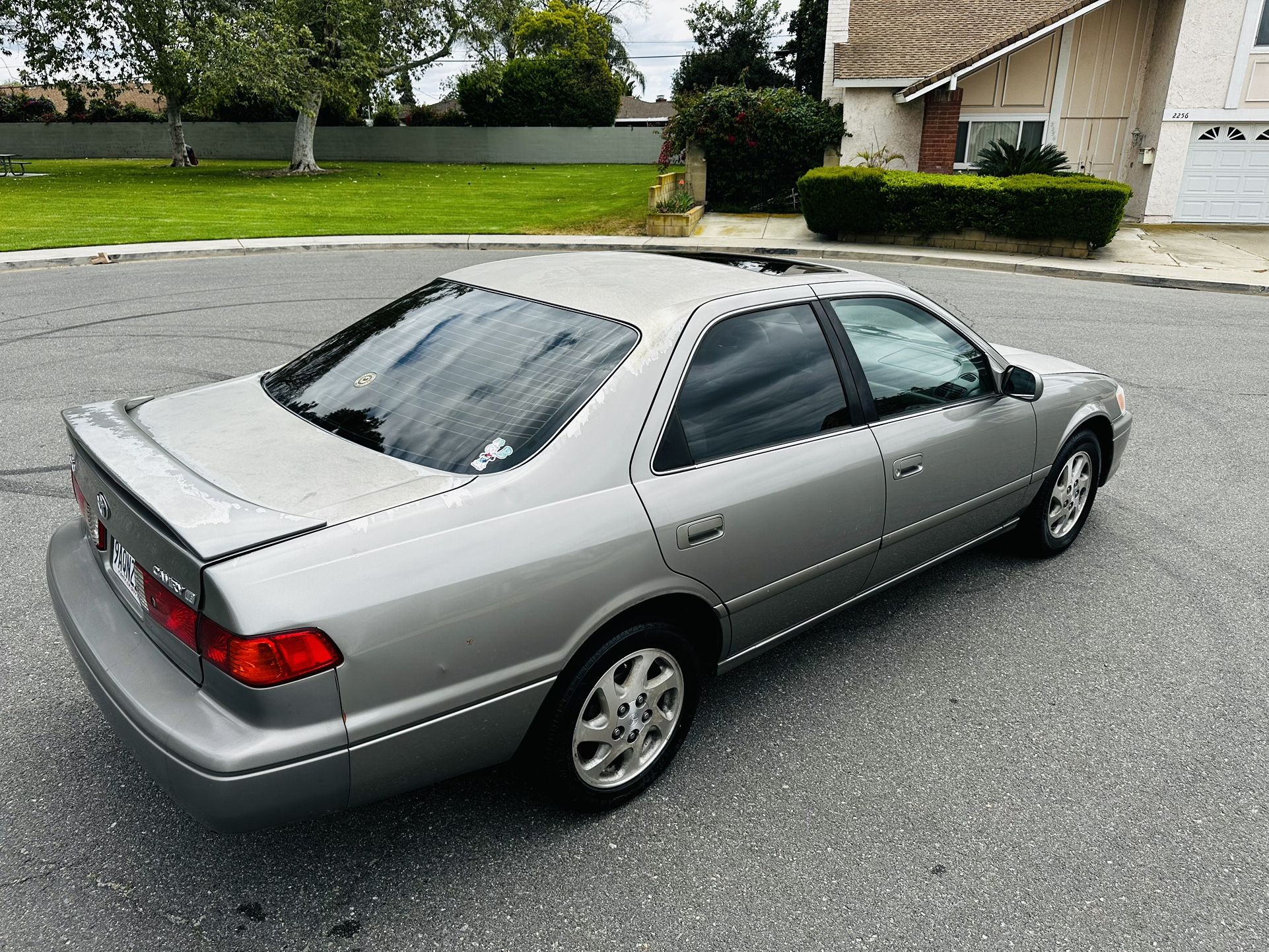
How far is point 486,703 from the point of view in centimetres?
246

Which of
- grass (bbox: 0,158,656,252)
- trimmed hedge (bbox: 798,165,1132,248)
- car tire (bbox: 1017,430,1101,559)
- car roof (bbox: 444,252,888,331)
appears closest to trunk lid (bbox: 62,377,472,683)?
car roof (bbox: 444,252,888,331)

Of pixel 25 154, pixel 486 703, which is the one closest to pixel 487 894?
pixel 486 703

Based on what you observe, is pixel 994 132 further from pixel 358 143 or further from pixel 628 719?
pixel 358 143

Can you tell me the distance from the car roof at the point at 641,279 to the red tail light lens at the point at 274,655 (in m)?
1.42

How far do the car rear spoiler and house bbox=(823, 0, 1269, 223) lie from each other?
20935 mm

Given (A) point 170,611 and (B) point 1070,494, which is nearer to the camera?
(A) point 170,611

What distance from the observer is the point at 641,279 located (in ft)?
11.2

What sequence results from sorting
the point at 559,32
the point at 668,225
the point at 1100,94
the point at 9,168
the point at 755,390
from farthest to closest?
the point at 559,32
the point at 9,168
the point at 1100,94
the point at 668,225
the point at 755,390

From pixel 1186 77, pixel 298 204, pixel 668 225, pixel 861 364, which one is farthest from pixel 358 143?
pixel 861 364

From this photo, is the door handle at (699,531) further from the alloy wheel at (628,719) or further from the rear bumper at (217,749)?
the rear bumper at (217,749)

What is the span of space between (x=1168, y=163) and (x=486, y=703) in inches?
905

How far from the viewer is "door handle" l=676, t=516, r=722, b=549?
2.81 meters

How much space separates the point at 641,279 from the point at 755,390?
614 millimetres

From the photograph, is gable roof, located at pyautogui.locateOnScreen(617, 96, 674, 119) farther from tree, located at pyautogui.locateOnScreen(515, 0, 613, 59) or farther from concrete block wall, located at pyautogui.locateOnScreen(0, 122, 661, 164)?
concrete block wall, located at pyautogui.locateOnScreen(0, 122, 661, 164)
